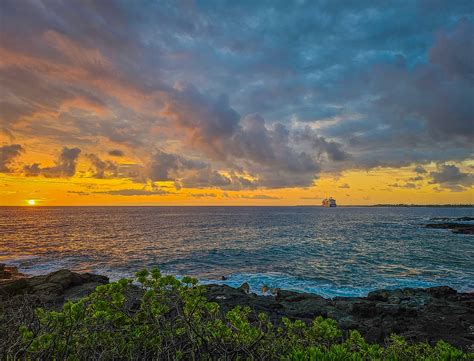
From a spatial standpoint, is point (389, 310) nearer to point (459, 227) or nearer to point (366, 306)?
point (366, 306)

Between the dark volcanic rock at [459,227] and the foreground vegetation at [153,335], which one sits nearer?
the foreground vegetation at [153,335]

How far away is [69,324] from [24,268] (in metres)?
35.0

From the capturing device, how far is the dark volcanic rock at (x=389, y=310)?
564 inches

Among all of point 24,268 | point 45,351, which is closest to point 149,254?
point 24,268

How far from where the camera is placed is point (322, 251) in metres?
43.1

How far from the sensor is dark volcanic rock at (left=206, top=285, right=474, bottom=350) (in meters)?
14.3

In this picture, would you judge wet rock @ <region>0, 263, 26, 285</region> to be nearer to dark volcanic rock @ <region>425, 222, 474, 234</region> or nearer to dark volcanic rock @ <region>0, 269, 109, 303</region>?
dark volcanic rock @ <region>0, 269, 109, 303</region>

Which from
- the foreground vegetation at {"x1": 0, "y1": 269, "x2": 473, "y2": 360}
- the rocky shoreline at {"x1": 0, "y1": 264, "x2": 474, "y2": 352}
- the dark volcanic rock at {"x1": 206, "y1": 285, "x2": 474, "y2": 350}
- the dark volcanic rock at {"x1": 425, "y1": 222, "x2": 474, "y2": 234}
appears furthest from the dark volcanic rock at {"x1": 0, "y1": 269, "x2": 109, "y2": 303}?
the dark volcanic rock at {"x1": 425, "y1": 222, "x2": 474, "y2": 234}

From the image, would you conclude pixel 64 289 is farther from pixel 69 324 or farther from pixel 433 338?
pixel 433 338

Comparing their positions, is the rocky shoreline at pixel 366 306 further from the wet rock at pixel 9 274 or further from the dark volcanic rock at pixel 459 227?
the dark volcanic rock at pixel 459 227

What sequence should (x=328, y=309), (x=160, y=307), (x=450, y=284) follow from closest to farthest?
(x=160, y=307) → (x=328, y=309) → (x=450, y=284)

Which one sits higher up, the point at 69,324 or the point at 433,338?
the point at 69,324

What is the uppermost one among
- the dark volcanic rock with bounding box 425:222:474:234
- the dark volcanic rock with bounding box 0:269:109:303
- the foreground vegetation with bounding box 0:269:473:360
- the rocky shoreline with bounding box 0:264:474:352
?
the foreground vegetation with bounding box 0:269:473:360

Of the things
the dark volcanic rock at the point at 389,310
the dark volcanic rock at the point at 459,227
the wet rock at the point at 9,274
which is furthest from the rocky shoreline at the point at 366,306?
the dark volcanic rock at the point at 459,227
